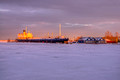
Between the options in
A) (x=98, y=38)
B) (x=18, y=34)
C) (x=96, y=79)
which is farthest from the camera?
(x=18, y=34)

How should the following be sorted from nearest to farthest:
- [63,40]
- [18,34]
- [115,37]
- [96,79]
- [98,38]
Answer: [96,79] < [63,40] < [98,38] < [115,37] < [18,34]

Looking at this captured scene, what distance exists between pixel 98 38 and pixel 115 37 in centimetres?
4268

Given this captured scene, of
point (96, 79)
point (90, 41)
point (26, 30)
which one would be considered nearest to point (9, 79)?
point (96, 79)

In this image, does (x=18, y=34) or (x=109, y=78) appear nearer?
(x=109, y=78)

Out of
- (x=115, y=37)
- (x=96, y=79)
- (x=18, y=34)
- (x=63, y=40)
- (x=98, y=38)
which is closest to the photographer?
(x=96, y=79)

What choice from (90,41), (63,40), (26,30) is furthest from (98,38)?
(26,30)

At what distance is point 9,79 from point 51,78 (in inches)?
74.3

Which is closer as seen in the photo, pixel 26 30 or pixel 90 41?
pixel 90 41

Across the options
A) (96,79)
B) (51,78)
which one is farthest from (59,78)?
(96,79)

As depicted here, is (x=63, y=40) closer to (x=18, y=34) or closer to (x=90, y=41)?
(x=90, y=41)

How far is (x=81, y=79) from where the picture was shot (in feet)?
23.5

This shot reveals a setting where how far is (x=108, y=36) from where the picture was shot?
531 ft

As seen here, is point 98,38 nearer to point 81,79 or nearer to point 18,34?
point 18,34

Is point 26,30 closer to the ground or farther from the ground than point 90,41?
farther from the ground
